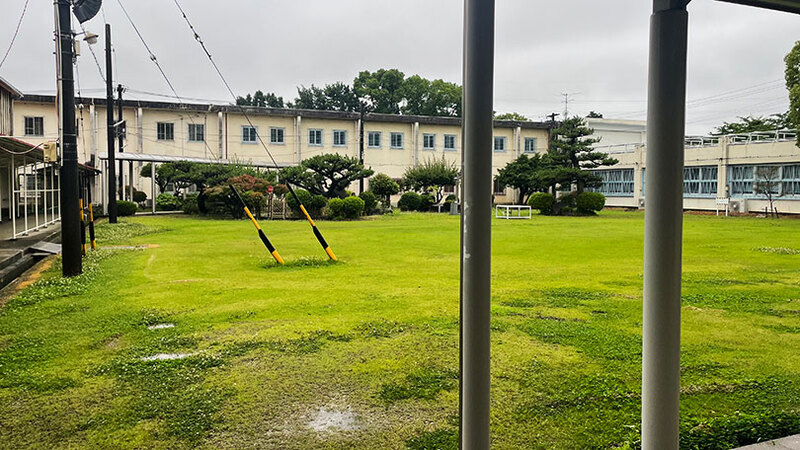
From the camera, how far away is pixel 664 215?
1993 mm

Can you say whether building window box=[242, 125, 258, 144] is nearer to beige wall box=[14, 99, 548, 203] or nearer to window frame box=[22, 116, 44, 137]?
beige wall box=[14, 99, 548, 203]

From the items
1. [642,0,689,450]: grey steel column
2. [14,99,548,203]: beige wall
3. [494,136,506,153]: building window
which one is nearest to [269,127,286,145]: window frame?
[14,99,548,203]: beige wall

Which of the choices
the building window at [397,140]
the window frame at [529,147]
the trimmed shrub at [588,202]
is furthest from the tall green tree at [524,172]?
the building window at [397,140]

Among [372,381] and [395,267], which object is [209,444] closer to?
[372,381]

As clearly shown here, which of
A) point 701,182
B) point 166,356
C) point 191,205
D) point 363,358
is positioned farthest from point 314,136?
point 363,358

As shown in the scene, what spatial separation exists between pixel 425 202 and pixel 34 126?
1961 centimetres

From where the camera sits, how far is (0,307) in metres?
6.56

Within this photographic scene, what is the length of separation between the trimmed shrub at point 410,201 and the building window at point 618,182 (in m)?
11.2

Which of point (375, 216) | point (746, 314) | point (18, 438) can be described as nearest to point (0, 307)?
point (18, 438)

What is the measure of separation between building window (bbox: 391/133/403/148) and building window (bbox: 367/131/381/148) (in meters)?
0.91

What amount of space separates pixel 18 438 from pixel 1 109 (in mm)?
21902

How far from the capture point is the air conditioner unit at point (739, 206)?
2742cm

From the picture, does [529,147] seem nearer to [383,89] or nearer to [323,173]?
[383,89]

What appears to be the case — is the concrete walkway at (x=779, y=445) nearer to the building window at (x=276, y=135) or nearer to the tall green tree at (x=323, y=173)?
the tall green tree at (x=323, y=173)
